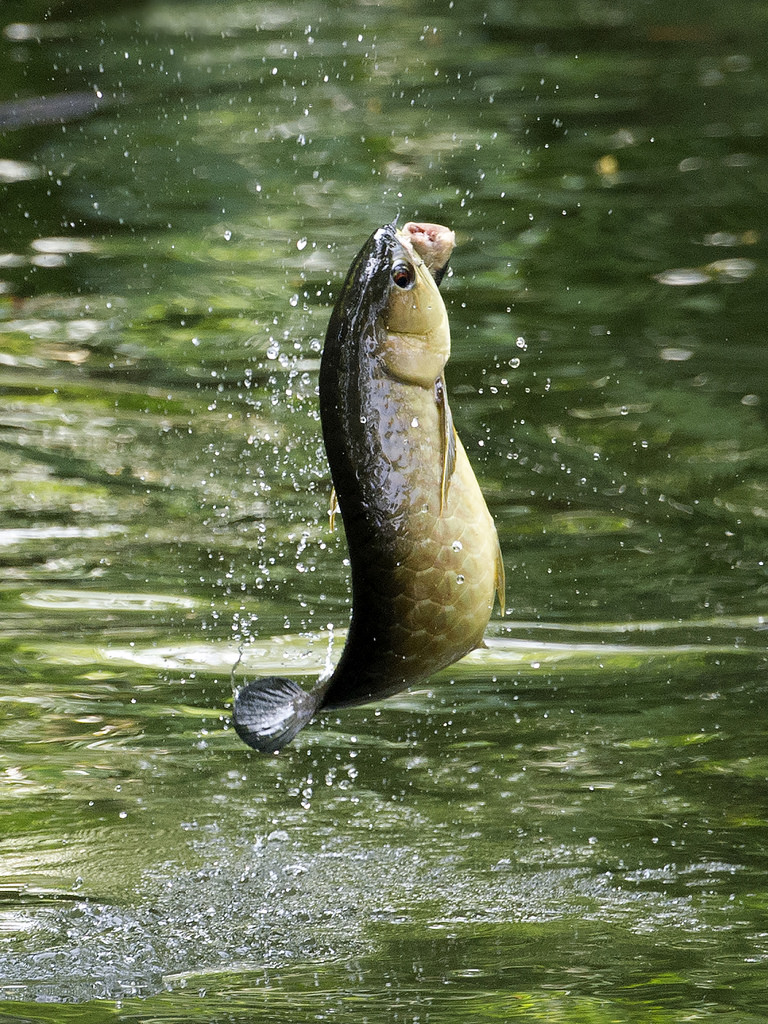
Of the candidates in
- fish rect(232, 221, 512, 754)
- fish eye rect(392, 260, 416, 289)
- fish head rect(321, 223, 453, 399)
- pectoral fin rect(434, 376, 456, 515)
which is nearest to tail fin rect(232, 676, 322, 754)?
fish rect(232, 221, 512, 754)

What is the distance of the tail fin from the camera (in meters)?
3.47

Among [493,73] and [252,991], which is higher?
[493,73]

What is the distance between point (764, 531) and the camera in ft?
19.6

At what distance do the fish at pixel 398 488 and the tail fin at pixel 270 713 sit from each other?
0.06 meters

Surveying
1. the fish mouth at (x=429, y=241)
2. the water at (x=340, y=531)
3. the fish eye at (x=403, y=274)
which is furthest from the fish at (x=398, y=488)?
the water at (x=340, y=531)

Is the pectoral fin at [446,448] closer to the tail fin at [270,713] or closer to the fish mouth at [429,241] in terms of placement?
the fish mouth at [429,241]

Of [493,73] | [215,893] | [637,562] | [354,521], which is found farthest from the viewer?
[493,73]

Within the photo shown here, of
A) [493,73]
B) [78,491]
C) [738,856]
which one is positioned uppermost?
[493,73]

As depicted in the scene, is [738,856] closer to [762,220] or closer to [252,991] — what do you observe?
[252,991]

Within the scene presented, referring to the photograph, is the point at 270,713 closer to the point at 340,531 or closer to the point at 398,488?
the point at 398,488

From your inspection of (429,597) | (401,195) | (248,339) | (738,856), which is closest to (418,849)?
(738,856)

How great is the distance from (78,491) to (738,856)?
3.09 m

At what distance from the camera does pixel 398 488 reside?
10.7ft

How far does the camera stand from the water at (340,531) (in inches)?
155
